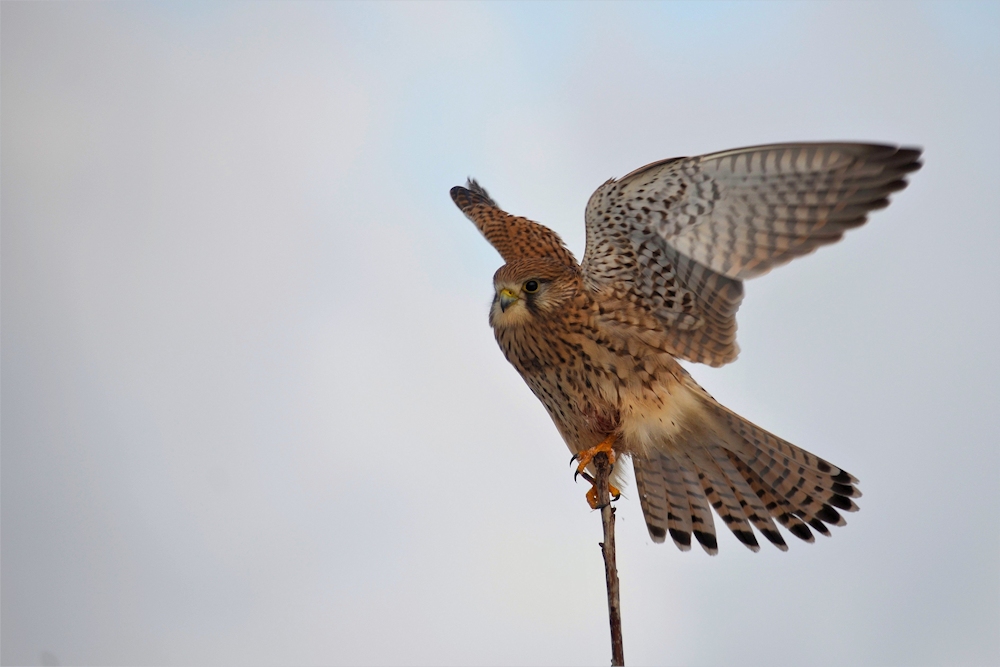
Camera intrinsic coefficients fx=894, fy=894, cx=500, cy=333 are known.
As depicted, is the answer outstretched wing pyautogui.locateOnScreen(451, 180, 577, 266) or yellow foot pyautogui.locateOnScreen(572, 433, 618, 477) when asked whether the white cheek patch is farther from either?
yellow foot pyautogui.locateOnScreen(572, 433, 618, 477)

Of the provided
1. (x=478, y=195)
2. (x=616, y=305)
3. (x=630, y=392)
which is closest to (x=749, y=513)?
(x=630, y=392)

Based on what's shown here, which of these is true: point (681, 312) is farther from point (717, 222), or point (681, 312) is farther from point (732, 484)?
point (732, 484)

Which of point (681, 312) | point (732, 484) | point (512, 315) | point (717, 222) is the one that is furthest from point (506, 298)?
point (732, 484)

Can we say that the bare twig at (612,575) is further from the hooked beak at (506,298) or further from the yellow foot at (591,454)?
the hooked beak at (506,298)

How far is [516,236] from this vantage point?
4039 mm

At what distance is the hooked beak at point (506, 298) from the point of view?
11.8ft

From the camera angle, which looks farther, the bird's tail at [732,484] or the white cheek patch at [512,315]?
the bird's tail at [732,484]

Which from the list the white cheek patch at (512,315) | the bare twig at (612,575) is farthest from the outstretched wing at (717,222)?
the bare twig at (612,575)

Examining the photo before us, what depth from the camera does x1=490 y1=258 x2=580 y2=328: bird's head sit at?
3.58 m

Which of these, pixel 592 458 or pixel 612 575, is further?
pixel 592 458

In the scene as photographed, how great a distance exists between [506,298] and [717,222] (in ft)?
2.89

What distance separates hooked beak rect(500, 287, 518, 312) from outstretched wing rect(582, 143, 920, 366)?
1.03 feet

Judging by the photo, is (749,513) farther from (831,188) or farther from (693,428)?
(831,188)

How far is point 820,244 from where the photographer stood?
10.2 feet
